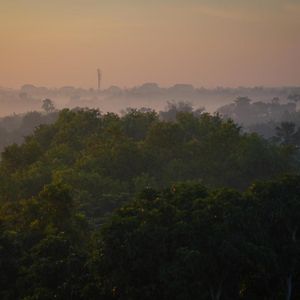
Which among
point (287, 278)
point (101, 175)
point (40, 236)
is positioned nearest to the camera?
point (287, 278)

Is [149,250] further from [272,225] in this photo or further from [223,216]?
[272,225]

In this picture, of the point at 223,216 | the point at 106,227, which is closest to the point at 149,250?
the point at 106,227

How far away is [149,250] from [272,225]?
579 centimetres

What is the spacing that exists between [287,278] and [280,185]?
12.8ft

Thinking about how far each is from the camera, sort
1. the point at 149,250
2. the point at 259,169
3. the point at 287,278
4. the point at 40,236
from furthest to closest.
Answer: the point at 259,169 → the point at 40,236 → the point at 287,278 → the point at 149,250

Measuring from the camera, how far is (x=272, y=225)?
21.5 meters

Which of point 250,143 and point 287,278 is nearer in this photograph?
point 287,278

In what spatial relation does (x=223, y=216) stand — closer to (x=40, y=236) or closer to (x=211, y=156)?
(x=40, y=236)

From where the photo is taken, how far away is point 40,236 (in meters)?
24.8

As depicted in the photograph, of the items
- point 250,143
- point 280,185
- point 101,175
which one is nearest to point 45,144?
point 101,175

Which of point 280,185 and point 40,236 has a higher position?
point 280,185

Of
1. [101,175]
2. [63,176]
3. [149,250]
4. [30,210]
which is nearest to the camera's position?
[149,250]

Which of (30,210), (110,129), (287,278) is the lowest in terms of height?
(287,278)

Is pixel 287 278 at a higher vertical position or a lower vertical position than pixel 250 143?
lower
